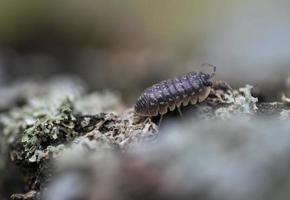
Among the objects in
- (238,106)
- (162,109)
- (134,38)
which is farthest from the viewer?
(134,38)

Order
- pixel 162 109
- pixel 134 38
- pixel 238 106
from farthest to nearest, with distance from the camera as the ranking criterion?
1. pixel 134 38
2. pixel 162 109
3. pixel 238 106

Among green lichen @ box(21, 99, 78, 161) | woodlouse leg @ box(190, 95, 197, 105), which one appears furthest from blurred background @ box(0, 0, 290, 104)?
woodlouse leg @ box(190, 95, 197, 105)

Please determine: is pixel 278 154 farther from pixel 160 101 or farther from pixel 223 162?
pixel 160 101

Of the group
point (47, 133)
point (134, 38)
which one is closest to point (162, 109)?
point (47, 133)

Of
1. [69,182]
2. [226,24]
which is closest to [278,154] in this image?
[69,182]

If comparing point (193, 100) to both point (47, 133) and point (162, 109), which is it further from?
point (47, 133)

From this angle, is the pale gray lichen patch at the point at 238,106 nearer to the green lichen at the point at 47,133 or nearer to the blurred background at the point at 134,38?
the green lichen at the point at 47,133

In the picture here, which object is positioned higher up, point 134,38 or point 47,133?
point 134,38

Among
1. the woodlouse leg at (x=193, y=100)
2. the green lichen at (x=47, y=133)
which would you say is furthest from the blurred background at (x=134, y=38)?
the woodlouse leg at (x=193, y=100)
